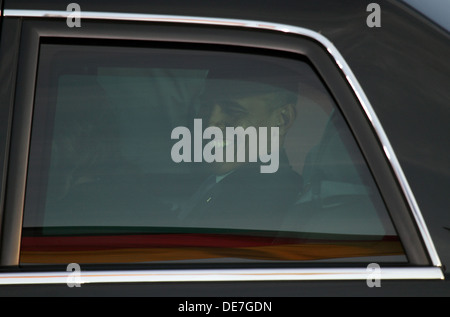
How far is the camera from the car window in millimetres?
1447

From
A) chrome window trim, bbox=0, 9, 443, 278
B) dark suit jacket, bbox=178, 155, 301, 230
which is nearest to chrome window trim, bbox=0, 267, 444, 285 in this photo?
chrome window trim, bbox=0, 9, 443, 278

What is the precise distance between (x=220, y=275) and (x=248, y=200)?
0.58ft

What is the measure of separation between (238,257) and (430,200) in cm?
43

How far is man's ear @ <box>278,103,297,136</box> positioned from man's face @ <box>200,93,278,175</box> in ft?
0.04

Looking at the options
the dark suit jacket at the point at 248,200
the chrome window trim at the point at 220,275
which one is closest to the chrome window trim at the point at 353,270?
the chrome window trim at the point at 220,275

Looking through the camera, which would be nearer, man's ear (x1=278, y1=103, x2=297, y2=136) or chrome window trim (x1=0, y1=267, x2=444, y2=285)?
chrome window trim (x1=0, y1=267, x2=444, y2=285)

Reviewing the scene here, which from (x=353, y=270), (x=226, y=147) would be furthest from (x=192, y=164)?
(x=353, y=270)

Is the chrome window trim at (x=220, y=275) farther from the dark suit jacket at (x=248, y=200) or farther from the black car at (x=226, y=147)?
the dark suit jacket at (x=248, y=200)

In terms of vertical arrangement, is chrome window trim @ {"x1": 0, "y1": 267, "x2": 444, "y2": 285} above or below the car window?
below

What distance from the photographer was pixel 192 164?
147cm

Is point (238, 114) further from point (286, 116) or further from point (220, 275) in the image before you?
point (220, 275)

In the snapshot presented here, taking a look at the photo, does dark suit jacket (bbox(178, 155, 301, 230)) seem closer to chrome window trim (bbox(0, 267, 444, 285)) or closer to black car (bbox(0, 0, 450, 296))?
black car (bbox(0, 0, 450, 296))

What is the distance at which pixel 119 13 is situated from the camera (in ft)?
4.90
